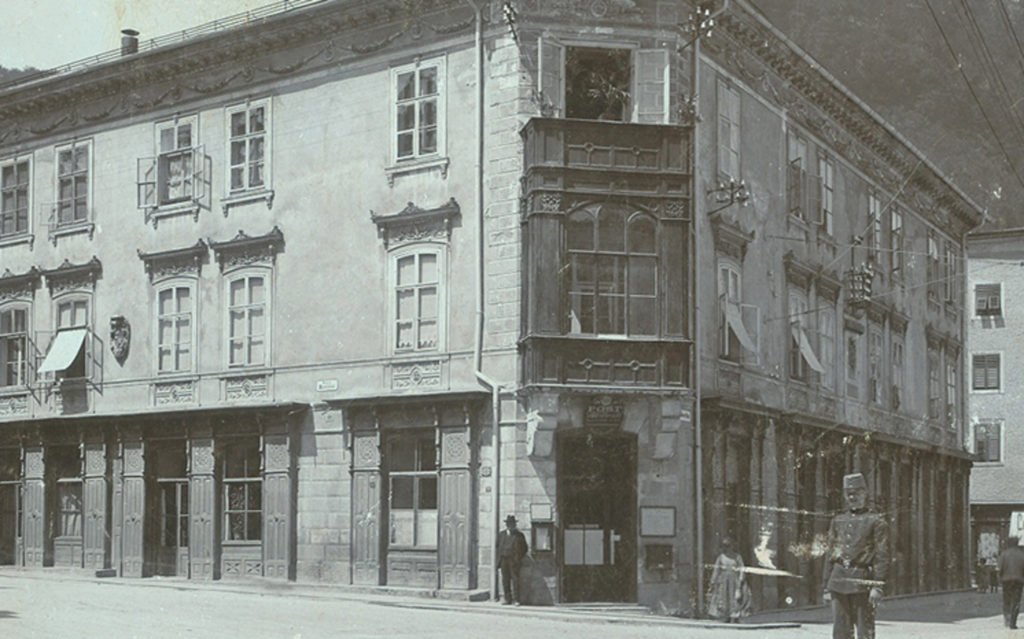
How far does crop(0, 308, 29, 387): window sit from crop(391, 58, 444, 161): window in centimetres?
1163

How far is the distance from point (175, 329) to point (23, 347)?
5.02m

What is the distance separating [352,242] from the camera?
2903 centimetres

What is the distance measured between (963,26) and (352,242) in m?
12.8

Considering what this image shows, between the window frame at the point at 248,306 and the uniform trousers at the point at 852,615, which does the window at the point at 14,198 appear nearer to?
the window frame at the point at 248,306

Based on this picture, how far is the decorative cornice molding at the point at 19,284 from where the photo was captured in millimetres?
34250

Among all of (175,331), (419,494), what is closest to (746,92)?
(419,494)

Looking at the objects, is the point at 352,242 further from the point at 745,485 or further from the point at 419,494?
the point at 745,485

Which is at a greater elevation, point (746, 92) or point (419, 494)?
point (746, 92)

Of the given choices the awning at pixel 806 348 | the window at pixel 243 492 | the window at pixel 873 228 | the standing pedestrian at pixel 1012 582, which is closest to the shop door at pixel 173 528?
the window at pixel 243 492

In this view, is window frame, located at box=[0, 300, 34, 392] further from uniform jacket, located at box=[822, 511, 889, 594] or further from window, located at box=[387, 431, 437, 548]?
uniform jacket, located at box=[822, 511, 889, 594]

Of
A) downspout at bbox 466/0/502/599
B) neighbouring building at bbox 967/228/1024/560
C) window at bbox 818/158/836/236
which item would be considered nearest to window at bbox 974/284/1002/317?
neighbouring building at bbox 967/228/1024/560

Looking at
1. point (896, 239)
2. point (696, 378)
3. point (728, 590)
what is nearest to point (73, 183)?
point (696, 378)

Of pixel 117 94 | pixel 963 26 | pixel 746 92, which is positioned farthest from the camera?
pixel 117 94

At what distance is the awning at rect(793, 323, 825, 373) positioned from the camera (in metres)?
32.2
